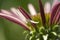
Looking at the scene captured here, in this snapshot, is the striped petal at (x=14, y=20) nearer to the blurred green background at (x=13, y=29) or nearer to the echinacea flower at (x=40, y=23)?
the echinacea flower at (x=40, y=23)

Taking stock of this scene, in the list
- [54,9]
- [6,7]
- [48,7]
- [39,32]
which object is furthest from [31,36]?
[6,7]

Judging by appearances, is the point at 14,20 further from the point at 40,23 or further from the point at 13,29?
the point at 13,29

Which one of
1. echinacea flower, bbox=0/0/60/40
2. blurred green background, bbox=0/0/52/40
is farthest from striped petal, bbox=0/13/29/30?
blurred green background, bbox=0/0/52/40

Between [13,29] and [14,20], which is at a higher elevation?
[13,29]

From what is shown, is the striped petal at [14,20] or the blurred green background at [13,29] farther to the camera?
the blurred green background at [13,29]

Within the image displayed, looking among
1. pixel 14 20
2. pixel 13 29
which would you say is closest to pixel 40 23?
pixel 14 20

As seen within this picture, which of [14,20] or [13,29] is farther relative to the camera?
[13,29]

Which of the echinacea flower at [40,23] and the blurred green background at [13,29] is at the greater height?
the blurred green background at [13,29]

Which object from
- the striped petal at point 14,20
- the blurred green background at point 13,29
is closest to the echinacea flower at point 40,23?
the striped petal at point 14,20

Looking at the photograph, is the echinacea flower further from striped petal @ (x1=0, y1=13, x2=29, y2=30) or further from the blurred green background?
the blurred green background

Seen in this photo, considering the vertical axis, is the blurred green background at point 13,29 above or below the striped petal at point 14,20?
above

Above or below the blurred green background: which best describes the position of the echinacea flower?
below

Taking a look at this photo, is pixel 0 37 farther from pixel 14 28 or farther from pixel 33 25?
pixel 33 25
